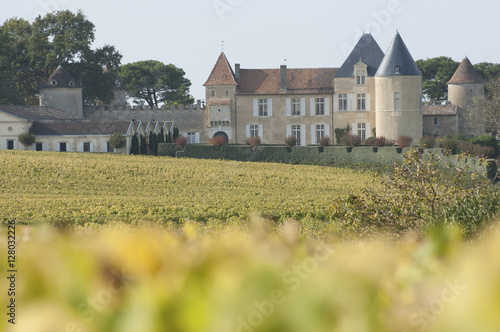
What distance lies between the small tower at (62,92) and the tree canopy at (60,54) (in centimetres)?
259

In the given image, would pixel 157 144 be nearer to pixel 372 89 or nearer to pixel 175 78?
pixel 372 89

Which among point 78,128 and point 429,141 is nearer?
point 429,141

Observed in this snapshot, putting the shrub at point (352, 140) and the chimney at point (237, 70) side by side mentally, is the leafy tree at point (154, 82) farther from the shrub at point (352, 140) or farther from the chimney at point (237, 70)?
the shrub at point (352, 140)

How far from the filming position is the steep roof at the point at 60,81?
189ft

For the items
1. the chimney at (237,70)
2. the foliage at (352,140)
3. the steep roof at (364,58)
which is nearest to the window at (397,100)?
the steep roof at (364,58)

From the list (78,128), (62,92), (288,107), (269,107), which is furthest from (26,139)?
(288,107)

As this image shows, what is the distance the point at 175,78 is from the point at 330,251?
82612 millimetres

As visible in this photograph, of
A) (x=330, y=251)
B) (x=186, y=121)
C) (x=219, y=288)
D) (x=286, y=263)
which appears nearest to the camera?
(x=219, y=288)

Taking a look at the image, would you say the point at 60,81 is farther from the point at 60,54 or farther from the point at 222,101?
the point at 222,101

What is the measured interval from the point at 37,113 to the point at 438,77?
48237 mm

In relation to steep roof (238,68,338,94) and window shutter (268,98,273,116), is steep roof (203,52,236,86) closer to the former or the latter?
steep roof (238,68,338,94)

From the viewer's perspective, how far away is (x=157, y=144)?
51.1m

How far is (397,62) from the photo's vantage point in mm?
51000

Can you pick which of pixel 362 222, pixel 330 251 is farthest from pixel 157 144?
pixel 330 251
